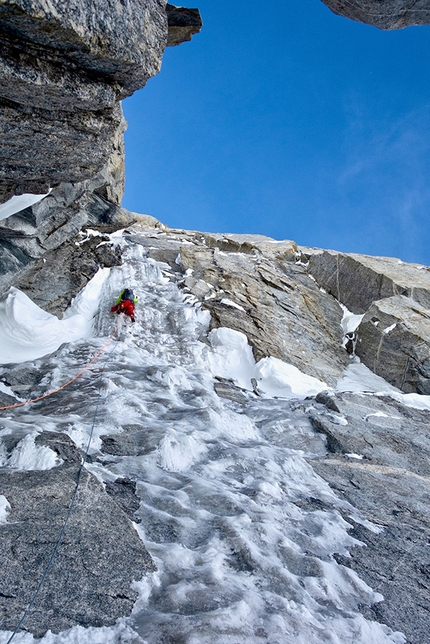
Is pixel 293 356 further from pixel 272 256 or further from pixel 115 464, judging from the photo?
pixel 272 256

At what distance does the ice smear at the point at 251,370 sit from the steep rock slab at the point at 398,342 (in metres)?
3.80

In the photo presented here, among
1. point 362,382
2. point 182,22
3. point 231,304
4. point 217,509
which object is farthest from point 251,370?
point 182,22

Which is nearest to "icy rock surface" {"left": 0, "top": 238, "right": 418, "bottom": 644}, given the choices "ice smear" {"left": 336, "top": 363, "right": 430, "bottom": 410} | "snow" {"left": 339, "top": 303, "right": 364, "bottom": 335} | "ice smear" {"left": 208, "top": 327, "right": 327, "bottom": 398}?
"ice smear" {"left": 208, "top": 327, "right": 327, "bottom": 398}

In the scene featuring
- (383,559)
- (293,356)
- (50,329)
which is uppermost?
(293,356)

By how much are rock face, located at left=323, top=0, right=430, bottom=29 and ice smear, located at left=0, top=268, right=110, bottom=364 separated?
12.4 meters

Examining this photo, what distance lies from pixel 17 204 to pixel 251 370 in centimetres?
909

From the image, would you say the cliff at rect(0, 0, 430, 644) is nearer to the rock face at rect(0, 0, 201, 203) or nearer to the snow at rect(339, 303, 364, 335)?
the rock face at rect(0, 0, 201, 203)

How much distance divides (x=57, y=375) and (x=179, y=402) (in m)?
3.49

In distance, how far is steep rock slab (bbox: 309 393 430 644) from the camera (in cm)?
446

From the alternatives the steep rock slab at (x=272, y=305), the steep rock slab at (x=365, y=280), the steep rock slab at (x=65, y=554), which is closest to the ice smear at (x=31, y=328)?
the steep rock slab at (x=272, y=305)

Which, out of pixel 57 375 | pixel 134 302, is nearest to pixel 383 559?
pixel 57 375

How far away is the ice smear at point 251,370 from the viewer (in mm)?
13797

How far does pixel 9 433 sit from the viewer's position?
6355 millimetres

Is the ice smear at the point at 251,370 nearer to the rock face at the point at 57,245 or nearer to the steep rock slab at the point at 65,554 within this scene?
the rock face at the point at 57,245
